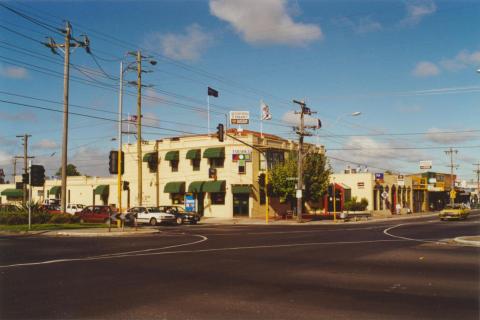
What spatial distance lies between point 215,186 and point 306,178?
31.3ft

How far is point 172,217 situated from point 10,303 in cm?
3098

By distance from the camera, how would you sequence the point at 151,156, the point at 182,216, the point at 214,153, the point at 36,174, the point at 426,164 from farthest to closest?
the point at 426,164, the point at 151,156, the point at 214,153, the point at 182,216, the point at 36,174

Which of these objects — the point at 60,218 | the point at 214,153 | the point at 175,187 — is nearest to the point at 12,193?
the point at 175,187

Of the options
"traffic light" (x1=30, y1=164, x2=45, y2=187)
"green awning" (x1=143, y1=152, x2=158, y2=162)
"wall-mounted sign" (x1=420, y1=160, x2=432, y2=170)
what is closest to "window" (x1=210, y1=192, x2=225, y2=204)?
"green awning" (x1=143, y1=152, x2=158, y2=162)

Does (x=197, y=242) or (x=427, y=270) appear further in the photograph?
(x=197, y=242)

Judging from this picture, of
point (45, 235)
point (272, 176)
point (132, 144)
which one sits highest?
point (132, 144)

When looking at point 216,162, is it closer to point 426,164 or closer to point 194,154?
point 194,154

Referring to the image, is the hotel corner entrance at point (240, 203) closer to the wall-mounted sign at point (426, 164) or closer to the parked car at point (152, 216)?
the parked car at point (152, 216)

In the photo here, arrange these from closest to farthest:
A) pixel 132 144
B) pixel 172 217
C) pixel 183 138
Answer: pixel 172 217, pixel 183 138, pixel 132 144

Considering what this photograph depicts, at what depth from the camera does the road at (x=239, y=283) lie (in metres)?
8.59

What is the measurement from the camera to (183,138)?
55781mm

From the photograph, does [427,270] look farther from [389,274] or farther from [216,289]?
[216,289]

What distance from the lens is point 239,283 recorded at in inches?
451

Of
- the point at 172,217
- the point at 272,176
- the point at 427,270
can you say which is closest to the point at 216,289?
the point at 427,270
